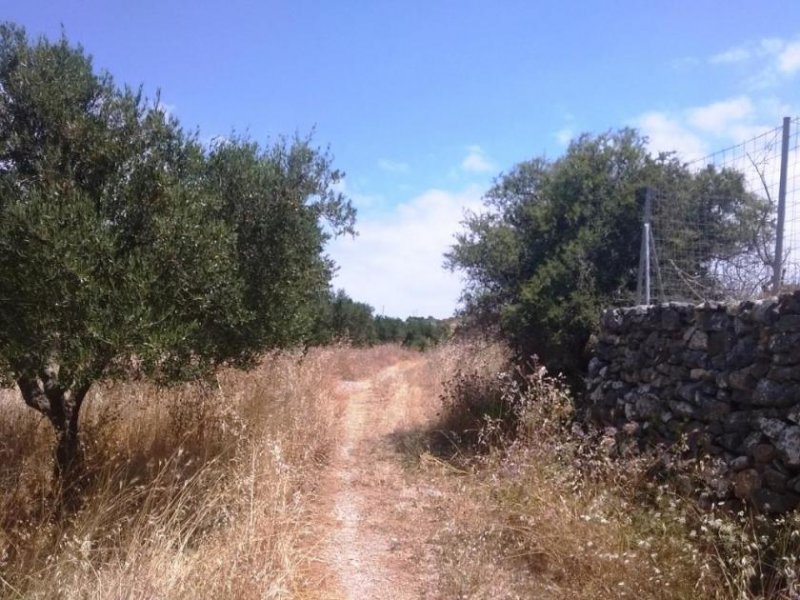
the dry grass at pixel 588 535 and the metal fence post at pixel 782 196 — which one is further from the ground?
the metal fence post at pixel 782 196

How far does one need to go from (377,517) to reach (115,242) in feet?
11.7

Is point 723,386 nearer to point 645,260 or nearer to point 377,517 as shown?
point 645,260

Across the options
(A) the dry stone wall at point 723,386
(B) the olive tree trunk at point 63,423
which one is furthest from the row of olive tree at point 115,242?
(A) the dry stone wall at point 723,386

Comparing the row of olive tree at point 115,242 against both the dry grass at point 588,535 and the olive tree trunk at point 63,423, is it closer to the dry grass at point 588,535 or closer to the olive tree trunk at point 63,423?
the olive tree trunk at point 63,423

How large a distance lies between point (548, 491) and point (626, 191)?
487 cm

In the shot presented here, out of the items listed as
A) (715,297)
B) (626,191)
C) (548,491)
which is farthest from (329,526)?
(626,191)

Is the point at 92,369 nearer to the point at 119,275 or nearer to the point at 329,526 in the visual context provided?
the point at 119,275

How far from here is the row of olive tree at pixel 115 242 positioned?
4531mm

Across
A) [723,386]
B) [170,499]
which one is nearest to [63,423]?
[170,499]

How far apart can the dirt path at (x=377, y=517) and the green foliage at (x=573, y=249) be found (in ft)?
8.52

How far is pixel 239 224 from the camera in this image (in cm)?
670

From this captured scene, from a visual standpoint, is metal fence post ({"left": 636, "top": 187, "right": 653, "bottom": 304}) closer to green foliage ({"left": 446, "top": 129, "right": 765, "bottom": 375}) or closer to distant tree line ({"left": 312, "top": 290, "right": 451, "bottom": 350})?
green foliage ({"left": 446, "top": 129, "right": 765, "bottom": 375})

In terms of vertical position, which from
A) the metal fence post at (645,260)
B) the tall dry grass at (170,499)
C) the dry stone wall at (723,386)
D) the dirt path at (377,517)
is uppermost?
the metal fence post at (645,260)

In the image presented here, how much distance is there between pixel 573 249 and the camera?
8.91 metres
